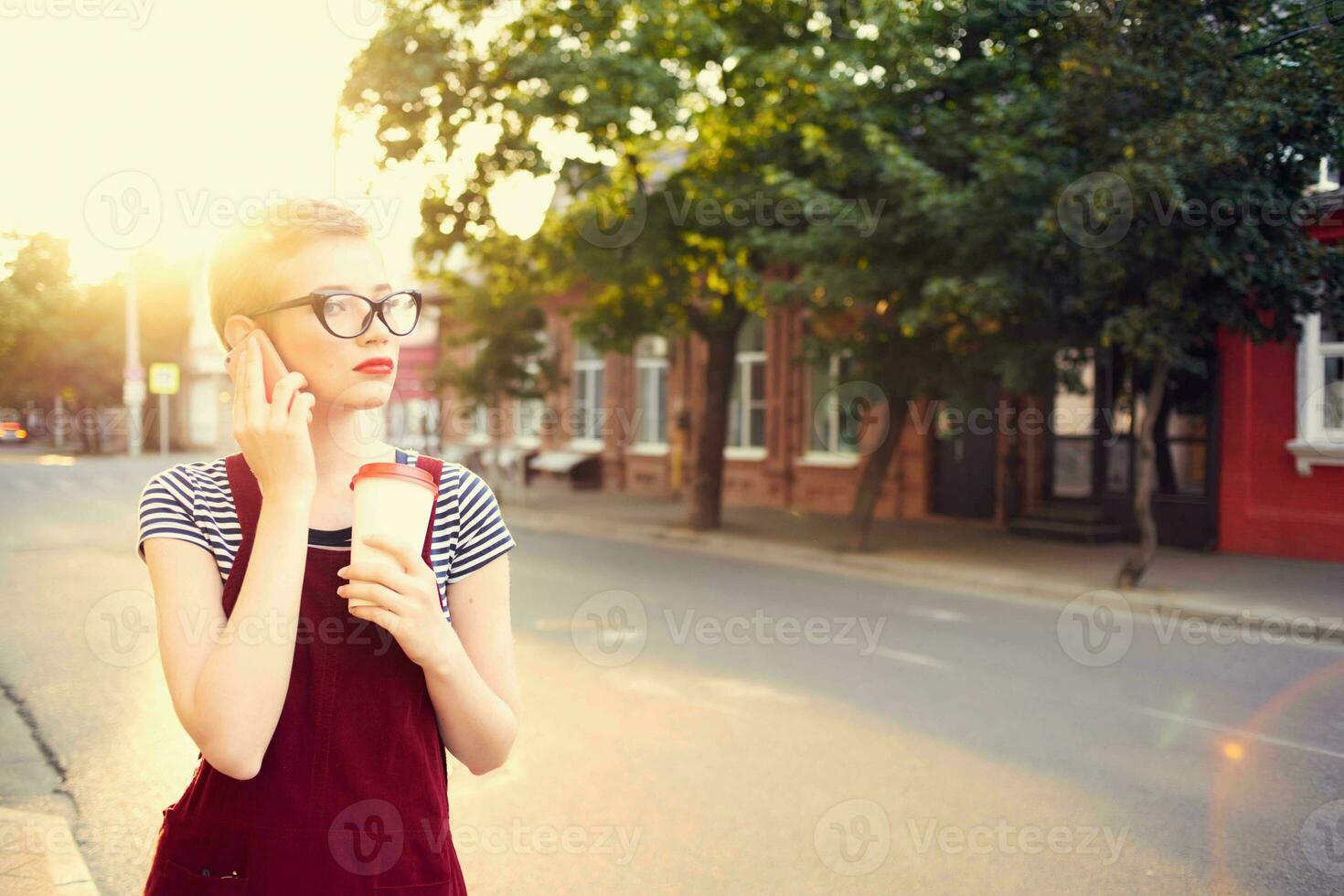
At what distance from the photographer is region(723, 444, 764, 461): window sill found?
23359mm

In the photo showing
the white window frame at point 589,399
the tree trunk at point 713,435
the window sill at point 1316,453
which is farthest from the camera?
the white window frame at point 589,399

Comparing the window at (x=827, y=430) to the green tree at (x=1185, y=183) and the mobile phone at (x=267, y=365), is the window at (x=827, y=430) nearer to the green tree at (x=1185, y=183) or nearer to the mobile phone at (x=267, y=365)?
the green tree at (x=1185, y=183)

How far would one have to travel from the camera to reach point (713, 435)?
17812mm

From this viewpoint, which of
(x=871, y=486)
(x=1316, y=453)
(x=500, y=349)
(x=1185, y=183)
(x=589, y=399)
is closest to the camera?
(x=1185, y=183)

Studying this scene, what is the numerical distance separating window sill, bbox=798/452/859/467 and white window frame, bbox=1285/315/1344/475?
8341mm

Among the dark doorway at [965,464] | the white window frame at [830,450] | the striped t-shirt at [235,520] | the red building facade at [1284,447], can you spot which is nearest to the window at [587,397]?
the white window frame at [830,450]

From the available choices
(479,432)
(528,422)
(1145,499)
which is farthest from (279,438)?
(479,432)

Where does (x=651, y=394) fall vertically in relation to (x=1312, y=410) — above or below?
above

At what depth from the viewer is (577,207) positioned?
1698 cm

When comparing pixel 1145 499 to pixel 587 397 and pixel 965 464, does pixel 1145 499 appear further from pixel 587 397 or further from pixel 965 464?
pixel 587 397

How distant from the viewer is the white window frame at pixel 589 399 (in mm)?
28297

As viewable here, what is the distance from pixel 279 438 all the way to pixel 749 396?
73.9 ft

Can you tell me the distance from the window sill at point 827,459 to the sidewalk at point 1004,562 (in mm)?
1135

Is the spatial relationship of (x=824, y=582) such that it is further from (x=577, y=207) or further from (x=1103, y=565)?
(x=577, y=207)
